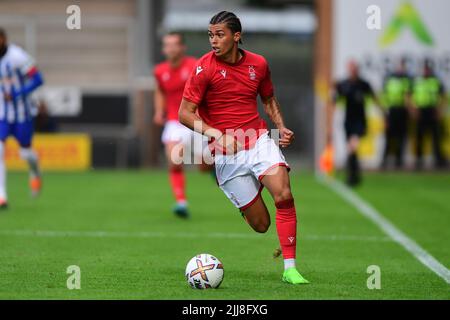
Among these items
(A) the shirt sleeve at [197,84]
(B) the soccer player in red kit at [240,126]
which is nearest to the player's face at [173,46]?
(B) the soccer player in red kit at [240,126]

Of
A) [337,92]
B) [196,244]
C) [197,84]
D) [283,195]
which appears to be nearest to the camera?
[283,195]

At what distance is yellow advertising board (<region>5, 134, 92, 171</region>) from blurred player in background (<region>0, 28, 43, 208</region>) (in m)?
8.61

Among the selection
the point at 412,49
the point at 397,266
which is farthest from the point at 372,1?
the point at 397,266

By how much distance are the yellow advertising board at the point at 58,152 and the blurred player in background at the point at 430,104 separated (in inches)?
285

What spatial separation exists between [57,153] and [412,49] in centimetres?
813

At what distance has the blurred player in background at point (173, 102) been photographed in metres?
13.4

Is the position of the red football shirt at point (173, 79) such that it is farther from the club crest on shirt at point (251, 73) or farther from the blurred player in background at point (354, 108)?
the blurred player in background at point (354, 108)

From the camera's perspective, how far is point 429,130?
23062 millimetres

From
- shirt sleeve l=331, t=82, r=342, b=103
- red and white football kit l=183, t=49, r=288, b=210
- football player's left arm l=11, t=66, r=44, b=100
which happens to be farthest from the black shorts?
→ red and white football kit l=183, t=49, r=288, b=210

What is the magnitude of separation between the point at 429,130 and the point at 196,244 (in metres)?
13.2

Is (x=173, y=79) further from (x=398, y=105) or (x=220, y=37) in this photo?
(x=398, y=105)

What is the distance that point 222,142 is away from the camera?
827cm
